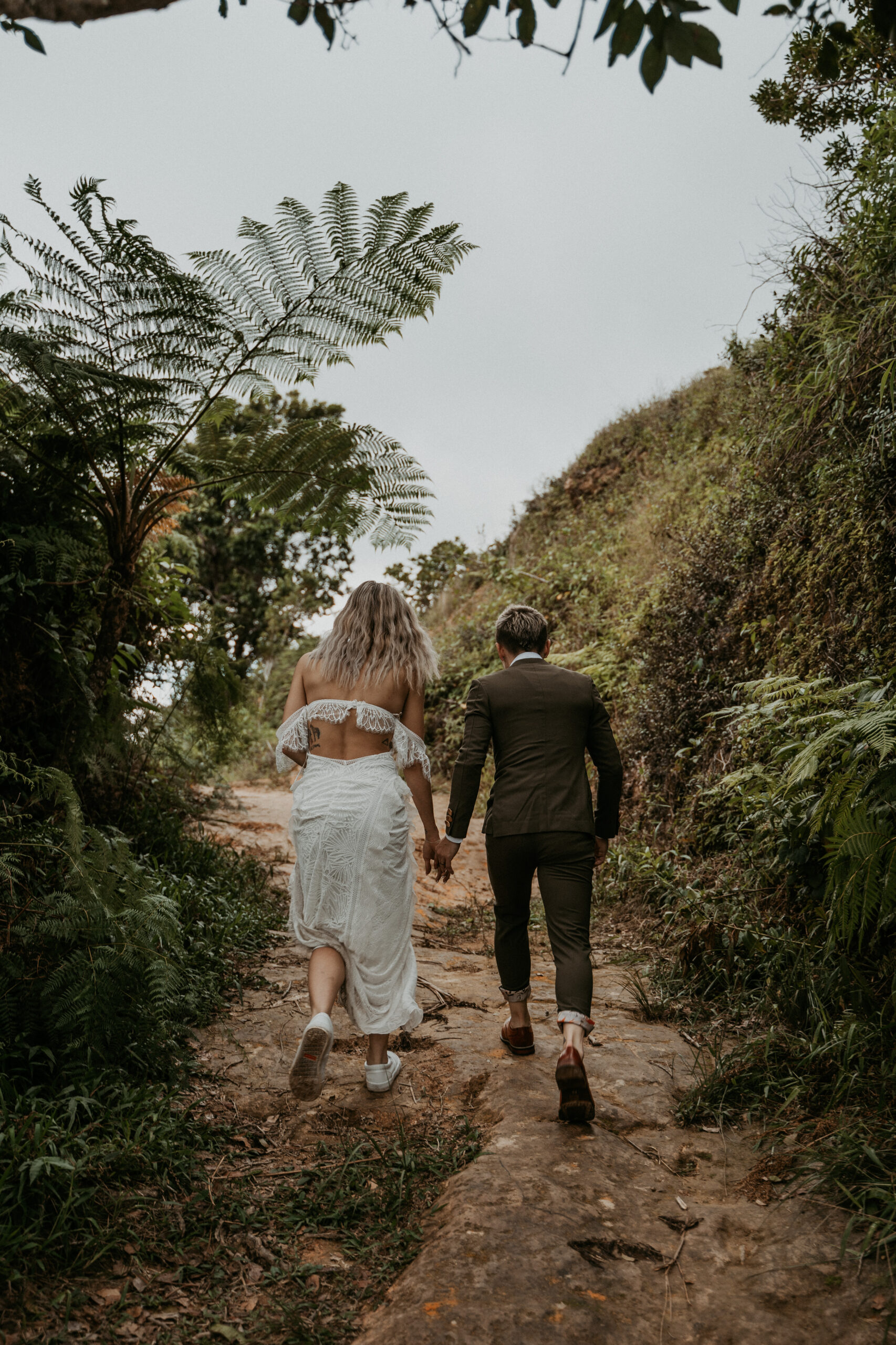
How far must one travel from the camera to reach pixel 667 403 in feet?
50.8

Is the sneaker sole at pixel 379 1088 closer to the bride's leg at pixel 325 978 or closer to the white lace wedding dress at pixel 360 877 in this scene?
the white lace wedding dress at pixel 360 877

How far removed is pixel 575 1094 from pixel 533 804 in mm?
1118

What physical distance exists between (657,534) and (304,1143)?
838cm

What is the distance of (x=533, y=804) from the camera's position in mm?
3660

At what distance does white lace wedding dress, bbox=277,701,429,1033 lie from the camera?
11.4ft

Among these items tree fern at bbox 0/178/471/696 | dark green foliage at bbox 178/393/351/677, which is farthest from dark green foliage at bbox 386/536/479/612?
tree fern at bbox 0/178/471/696

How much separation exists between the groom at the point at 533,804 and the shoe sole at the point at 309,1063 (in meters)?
0.97

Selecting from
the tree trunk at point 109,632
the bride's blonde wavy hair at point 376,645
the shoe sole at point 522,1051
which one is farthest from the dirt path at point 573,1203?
the tree trunk at point 109,632

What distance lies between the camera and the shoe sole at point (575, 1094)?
3.07 meters

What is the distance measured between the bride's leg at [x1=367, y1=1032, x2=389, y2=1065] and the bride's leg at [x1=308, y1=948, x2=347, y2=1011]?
0.90 feet

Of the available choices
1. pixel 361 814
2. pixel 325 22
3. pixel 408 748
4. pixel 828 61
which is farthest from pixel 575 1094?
pixel 325 22

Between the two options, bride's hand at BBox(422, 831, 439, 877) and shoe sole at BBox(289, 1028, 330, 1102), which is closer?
shoe sole at BBox(289, 1028, 330, 1102)

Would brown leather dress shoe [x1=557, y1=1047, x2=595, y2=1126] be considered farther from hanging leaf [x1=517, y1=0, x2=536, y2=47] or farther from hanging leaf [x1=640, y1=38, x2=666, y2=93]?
hanging leaf [x1=517, y1=0, x2=536, y2=47]

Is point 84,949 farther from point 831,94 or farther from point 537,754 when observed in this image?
point 831,94
